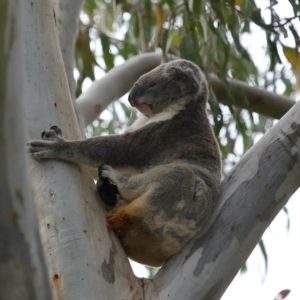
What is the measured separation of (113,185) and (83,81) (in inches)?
82.2

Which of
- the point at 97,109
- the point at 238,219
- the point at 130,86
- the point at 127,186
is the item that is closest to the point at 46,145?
the point at 127,186

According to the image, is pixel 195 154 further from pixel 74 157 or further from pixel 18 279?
pixel 18 279

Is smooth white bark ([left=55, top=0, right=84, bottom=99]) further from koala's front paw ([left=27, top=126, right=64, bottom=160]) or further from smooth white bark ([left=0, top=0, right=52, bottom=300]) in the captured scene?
smooth white bark ([left=0, top=0, right=52, bottom=300])

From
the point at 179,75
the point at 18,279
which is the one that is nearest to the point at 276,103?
the point at 179,75

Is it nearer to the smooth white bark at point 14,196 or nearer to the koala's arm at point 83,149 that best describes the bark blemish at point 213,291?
the koala's arm at point 83,149

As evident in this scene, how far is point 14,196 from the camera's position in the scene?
1.10 metres

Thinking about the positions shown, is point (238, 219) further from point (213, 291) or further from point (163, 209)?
point (163, 209)

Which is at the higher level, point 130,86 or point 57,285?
point 130,86

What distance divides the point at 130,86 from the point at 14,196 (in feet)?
8.76

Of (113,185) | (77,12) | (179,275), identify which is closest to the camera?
(179,275)

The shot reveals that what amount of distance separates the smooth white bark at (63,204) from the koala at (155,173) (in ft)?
0.26

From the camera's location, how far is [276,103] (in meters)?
3.81

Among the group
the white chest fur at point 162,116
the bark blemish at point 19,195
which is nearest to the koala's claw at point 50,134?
the white chest fur at point 162,116

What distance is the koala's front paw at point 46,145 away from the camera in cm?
210
